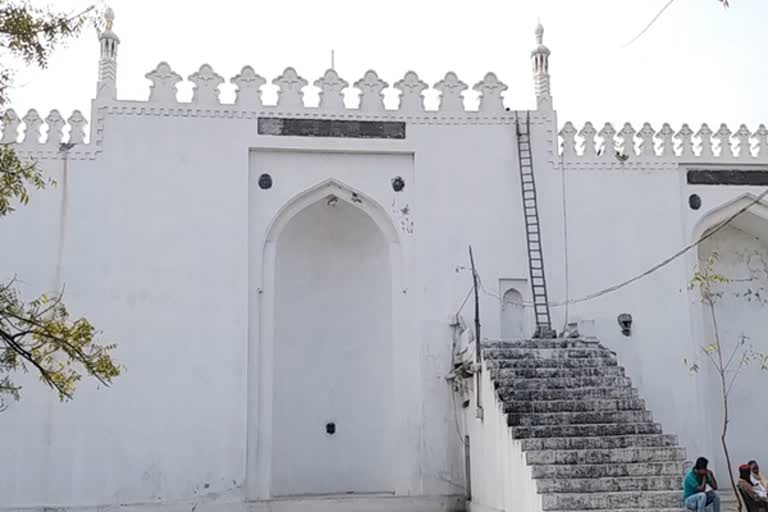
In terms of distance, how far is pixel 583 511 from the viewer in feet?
27.8

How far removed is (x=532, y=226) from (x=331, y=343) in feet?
11.5

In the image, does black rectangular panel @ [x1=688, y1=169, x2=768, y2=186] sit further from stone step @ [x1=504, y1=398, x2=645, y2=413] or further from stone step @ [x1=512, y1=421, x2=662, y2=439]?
stone step @ [x1=512, y1=421, x2=662, y2=439]

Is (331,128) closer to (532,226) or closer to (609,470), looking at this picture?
(532,226)

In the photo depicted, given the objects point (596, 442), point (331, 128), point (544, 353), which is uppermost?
point (331, 128)

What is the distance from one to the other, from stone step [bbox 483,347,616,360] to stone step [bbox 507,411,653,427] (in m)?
1.34

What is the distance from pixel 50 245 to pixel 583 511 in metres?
8.07

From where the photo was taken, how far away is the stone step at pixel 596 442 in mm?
9156

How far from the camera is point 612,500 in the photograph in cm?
861

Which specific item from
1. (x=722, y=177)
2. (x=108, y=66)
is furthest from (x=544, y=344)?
(x=108, y=66)

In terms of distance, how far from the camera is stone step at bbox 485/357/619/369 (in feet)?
35.1

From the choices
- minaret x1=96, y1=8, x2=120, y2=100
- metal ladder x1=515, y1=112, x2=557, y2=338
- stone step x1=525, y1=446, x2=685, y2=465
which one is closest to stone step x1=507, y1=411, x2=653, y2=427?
stone step x1=525, y1=446, x2=685, y2=465

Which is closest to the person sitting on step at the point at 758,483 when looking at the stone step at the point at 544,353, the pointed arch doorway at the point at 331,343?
the stone step at the point at 544,353

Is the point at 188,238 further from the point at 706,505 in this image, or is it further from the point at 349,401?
the point at 706,505

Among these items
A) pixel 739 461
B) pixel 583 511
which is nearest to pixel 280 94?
pixel 583 511
